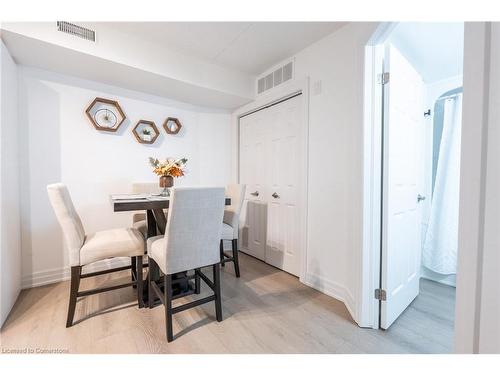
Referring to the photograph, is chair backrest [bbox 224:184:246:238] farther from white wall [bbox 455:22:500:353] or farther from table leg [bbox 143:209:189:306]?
white wall [bbox 455:22:500:353]

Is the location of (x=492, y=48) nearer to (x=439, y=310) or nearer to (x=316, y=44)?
(x=316, y=44)

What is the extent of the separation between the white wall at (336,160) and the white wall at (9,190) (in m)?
2.52

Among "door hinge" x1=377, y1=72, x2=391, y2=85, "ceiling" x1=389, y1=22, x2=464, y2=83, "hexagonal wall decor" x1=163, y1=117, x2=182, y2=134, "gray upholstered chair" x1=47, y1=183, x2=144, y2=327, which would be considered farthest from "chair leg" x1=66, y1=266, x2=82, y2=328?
"ceiling" x1=389, y1=22, x2=464, y2=83

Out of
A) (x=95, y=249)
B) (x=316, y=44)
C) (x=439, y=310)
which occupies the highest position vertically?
(x=316, y=44)

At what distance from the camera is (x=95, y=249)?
5.02 ft

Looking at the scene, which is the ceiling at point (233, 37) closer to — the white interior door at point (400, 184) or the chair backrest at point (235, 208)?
the white interior door at point (400, 184)

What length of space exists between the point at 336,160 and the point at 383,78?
695 millimetres

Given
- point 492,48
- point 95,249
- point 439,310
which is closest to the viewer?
point 492,48

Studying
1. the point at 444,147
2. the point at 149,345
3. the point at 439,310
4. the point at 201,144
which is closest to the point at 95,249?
the point at 149,345

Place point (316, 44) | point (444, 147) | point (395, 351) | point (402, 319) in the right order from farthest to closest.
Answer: point (444, 147), point (316, 44), point (402, 319), point (395, 351)

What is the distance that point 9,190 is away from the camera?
1.72 metres

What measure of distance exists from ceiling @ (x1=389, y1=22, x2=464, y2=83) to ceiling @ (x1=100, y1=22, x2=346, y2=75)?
0.52 m
